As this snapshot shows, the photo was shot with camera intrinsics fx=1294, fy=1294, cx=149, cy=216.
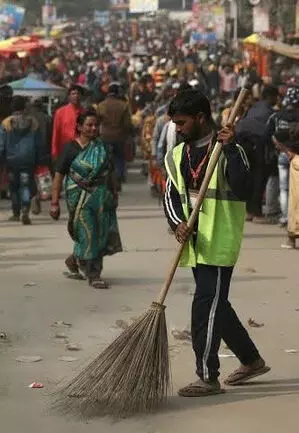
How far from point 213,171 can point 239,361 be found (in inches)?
54.7

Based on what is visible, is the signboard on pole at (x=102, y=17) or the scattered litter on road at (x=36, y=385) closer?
the scattered litter on road at (x=36, y=385)

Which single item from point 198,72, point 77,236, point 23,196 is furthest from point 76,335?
point 198,72

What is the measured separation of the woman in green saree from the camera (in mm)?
9922

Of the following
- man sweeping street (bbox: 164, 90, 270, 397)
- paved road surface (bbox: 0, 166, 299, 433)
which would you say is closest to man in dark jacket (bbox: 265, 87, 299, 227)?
paved road surface (bbox: 0, 166, 299, 433)

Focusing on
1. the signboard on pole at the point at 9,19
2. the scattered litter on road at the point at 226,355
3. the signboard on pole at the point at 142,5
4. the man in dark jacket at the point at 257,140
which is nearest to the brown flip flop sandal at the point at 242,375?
the scattered litter on road at the point at 226,355

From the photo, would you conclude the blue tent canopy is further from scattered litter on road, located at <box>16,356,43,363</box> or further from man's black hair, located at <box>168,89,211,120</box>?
man's black hair, located at <box>168,89,211,120</box>

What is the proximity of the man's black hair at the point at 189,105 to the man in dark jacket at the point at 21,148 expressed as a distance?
27.2 feet

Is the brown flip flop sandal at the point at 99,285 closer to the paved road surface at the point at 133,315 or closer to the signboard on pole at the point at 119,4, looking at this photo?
the paved road surface at the point at 133,315

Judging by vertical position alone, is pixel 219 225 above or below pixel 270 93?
above

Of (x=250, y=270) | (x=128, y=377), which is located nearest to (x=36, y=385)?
(x=128, y=377)

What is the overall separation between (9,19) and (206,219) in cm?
3994

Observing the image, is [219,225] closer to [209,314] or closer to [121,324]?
[209,314]

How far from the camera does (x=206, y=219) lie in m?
6.48

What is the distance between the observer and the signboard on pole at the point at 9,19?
44906mm
